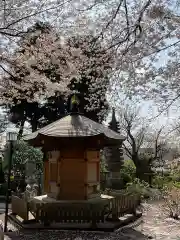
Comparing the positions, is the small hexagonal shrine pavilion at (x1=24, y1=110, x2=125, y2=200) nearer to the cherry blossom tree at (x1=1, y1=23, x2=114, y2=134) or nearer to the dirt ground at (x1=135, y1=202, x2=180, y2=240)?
the cherry blossom tree at (x1=1, y1=23, x2=114, y2=134)

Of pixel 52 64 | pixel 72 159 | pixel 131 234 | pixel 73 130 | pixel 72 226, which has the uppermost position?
pixel 52 64

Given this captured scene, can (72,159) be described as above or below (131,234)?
above

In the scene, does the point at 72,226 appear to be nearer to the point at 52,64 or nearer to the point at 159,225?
the point at 159,225

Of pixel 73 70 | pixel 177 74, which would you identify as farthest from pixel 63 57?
pixel 177 74

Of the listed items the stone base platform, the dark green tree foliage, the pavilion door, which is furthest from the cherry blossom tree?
the dark green tree foliage

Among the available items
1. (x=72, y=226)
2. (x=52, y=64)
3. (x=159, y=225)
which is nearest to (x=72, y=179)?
(x=72, y=226)

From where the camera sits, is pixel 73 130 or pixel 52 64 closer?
pixel 52 64

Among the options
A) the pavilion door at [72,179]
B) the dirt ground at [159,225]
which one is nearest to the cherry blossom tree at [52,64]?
the pavilion door at [72,179]

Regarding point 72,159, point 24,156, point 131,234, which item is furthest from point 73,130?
point 24,156

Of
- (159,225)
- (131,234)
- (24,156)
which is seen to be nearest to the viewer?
(131,234)

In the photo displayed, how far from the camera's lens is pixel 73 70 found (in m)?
8.63

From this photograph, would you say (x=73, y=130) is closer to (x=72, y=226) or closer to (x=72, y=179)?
(x=72, y=179)

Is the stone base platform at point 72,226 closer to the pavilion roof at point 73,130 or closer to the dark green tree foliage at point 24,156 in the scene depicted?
the pavilion roof at point 73,130

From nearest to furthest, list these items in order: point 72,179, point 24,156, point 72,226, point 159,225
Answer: point 72,226 → point 159,225 → point 72,179 → point 24,156
